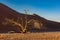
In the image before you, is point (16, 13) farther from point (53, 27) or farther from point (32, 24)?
point (53, 27)

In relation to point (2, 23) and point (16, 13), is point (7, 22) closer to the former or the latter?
point (2, 23)

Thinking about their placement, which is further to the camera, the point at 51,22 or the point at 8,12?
the point at 51,22

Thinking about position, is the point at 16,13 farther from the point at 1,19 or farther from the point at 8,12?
the point at 1,19

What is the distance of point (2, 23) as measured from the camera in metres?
40.2

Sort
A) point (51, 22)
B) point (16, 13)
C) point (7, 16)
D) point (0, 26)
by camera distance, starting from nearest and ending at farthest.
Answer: point (0, 26) → point (7, 16) → point (16, 13) → point (51, 22)

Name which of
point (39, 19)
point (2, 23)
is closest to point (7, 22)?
point (2, 23)

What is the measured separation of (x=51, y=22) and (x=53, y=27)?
1.44 metres

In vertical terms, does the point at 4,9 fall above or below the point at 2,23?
above

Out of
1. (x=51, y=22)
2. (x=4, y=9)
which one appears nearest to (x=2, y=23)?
(x=4, y=9)

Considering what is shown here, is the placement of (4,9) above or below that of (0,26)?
above

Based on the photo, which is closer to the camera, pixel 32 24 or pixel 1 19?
pixel 1 19

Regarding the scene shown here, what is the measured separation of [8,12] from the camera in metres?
43.7

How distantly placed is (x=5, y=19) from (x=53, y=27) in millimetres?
12316

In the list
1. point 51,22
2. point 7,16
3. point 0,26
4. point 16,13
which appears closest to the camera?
point 0,26
